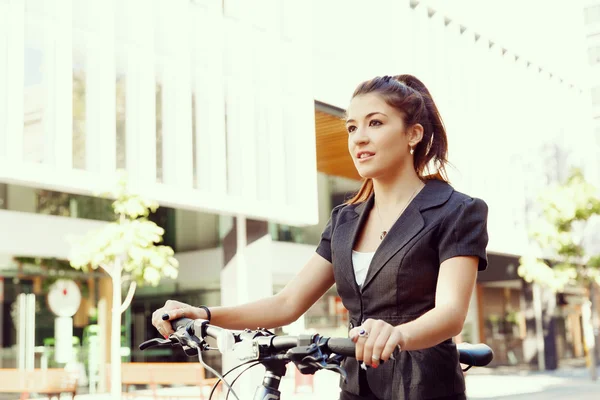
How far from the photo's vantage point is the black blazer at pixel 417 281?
2.12 metres

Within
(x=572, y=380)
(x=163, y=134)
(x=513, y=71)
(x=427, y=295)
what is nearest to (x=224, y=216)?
(x=163, y=134)

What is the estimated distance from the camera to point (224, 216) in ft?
69.5

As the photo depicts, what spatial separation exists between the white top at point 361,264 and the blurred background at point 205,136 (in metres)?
13.9

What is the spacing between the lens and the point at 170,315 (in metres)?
2.37

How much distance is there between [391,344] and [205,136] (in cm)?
1766

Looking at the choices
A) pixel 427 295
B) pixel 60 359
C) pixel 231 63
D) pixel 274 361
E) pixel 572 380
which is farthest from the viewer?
pixel 572 380

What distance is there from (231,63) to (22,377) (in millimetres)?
8399

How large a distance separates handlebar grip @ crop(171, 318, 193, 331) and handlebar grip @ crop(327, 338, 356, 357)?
1.96 feet

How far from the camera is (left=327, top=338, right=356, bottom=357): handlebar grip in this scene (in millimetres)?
1775

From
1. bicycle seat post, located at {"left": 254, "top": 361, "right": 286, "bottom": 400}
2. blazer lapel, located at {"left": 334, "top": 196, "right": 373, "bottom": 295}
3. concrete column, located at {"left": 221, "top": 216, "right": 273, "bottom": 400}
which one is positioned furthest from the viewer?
concrete column, located at {"left": 221, "top": 216, "right": 273, "bottom": 400}

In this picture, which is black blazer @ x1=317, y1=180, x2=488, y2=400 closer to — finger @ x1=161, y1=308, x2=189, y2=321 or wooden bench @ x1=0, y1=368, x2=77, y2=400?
finger @ x1=161, y1=308, x2=189, y2=321

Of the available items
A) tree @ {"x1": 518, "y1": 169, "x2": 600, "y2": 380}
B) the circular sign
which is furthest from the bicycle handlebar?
tree @ {"x1": 518, "y1": 169, "x2": 600, "y2": 380}

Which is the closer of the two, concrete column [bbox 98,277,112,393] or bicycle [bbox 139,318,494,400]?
bicycle [bbox 139,318,494,400]

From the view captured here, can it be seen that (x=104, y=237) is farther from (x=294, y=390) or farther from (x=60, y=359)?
(x=294, y=390)
